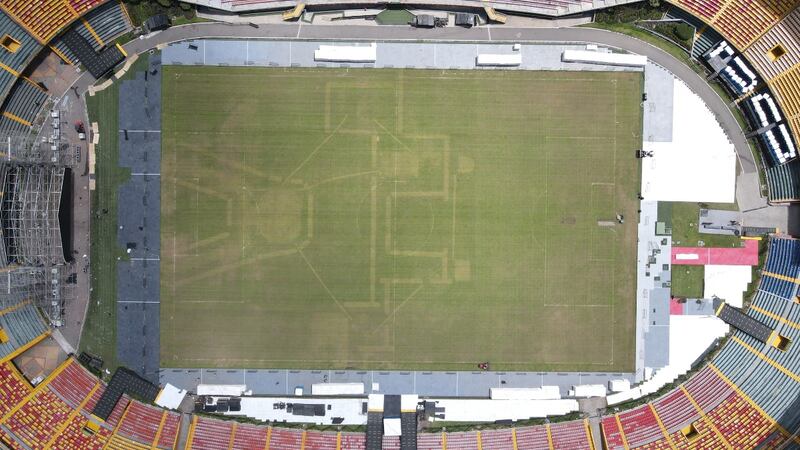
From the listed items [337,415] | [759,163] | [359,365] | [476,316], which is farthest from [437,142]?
[759,163]

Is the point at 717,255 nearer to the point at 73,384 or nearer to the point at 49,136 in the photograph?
the point at 73,384

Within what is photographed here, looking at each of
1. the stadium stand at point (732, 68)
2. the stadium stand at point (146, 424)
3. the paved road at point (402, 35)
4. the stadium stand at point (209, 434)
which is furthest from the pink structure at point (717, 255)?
the stadium stand at point (146, 424)

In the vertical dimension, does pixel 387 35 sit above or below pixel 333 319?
above

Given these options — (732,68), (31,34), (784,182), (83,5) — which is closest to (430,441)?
(784,182)

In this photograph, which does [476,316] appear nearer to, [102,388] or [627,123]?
[627,123]

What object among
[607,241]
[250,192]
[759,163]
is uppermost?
[759,163]

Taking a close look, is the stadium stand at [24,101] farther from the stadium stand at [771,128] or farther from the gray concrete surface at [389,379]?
the stadium stand at [771,128]
